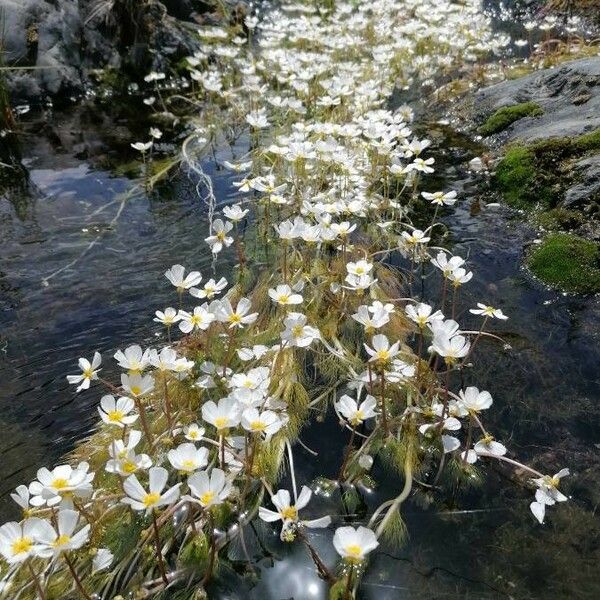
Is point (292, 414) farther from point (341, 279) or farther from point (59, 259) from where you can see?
point (59, 259)

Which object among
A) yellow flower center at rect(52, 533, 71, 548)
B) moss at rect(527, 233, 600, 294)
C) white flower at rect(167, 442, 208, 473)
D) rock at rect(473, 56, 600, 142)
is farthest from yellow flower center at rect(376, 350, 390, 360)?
rock at rect(473, 56, 600, 142)

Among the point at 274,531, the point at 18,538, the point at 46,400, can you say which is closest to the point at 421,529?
the point at 274,531

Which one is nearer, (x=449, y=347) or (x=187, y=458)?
(x=187, y=458)

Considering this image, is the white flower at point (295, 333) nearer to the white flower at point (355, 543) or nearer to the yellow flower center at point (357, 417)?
the yellow flower center at point (357, 417)

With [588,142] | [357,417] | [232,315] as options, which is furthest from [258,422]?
[588,142]

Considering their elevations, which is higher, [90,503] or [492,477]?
[90,503]

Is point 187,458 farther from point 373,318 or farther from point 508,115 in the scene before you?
point 508,115

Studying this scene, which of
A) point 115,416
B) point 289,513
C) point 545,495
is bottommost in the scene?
point 545,495
